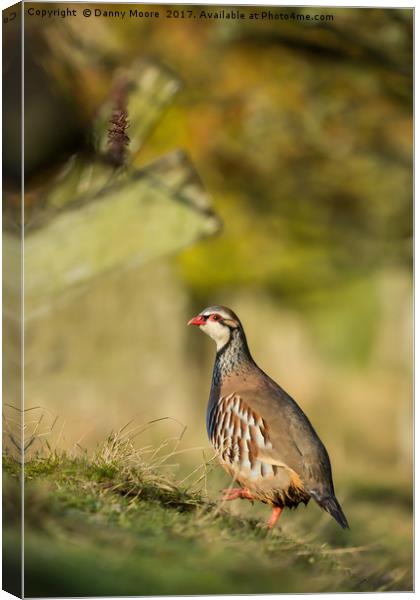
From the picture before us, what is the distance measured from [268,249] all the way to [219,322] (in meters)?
0.59

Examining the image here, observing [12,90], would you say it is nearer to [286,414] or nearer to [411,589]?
[286,414]

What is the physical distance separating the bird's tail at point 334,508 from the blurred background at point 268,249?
5.5 inches

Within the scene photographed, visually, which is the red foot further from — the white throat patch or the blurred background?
the white throat patch

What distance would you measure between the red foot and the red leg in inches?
6.6

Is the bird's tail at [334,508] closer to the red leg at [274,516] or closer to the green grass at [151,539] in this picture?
the green grass at [151,539]

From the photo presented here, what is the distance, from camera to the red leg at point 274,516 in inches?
333

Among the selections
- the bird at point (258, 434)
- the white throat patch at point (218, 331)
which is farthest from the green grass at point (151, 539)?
the white throat patch at point (218, 331)

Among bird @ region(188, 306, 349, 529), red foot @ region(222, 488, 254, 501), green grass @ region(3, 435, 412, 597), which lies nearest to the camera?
green grass @ region(3, 435, 412, 597)

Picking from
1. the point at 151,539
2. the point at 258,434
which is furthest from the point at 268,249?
the point at 151,539

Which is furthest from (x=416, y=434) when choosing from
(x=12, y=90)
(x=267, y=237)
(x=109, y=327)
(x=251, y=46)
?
(x=12, y=90)

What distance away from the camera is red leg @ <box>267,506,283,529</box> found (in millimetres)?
8453

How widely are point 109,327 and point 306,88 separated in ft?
6.86

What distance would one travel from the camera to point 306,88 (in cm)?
874

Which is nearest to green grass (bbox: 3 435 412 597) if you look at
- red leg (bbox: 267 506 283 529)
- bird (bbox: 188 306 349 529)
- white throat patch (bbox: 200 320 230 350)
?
red leg (bbox: 267 506 283 529)
